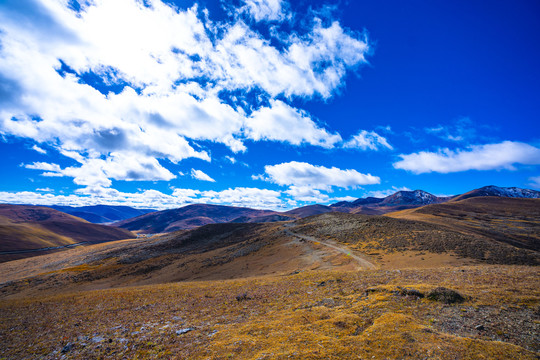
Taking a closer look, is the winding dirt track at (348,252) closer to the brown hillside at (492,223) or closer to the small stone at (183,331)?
the small stone at (183,331)

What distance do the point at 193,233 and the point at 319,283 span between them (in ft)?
218

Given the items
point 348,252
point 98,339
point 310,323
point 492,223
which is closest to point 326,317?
point 310,323

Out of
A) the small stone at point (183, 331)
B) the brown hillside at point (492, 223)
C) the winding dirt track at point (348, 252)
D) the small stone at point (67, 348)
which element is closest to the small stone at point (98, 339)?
the small stone at point (67, 348)

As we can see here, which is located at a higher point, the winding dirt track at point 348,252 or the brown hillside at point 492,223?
the brown hillside at point 492,223

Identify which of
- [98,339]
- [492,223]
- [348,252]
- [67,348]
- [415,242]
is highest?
[492,223]

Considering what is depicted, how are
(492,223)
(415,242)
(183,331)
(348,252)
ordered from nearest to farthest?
(183,331) < (415,242) < (348,252) < (492,223)

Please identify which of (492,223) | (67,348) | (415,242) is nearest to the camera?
(67,348)

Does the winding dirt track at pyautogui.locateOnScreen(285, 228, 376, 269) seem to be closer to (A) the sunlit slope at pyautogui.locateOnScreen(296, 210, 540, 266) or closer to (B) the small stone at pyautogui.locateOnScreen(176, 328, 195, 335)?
(A) the sunlit slope at pyautogui.locateOnScreen(296, 210, 540, 266)

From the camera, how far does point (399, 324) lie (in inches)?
402

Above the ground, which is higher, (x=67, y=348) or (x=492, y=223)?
(x=492, y=223)

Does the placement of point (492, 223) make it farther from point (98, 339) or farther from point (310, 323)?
point (98, 339)

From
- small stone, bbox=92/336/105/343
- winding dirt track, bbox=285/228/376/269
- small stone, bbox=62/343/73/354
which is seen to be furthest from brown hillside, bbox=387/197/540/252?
small stone, bbox=62/343/73/354

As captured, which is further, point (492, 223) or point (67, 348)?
point (492, 223)

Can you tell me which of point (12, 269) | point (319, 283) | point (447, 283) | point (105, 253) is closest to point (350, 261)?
point (319, 283)
